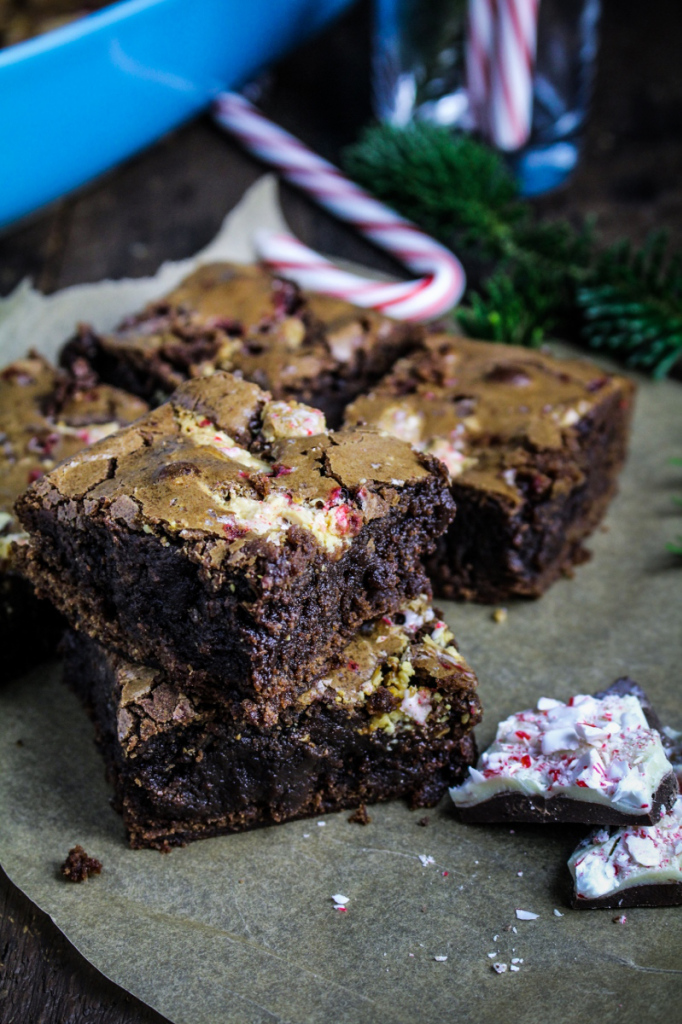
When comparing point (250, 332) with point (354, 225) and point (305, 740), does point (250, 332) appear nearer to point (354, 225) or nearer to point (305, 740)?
point (354, 225)

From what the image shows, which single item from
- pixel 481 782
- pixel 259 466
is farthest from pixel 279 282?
pixel 481 782

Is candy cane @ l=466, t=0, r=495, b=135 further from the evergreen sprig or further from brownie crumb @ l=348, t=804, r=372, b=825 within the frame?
brownie crumb @ l=348, t=804, r=372, b=825

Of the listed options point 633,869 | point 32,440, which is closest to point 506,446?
point 633,869

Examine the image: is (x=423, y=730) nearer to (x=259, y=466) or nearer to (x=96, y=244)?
(x=259, y=466)


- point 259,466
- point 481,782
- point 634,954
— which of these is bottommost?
point 634,954

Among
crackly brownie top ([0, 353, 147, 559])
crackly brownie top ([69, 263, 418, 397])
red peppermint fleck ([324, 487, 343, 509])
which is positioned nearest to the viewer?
red peppermint fleck ([324, 487, 343, 509])

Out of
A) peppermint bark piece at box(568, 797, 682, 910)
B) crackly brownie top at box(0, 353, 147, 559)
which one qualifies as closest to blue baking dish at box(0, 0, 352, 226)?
crackly brownie top at box(0, 353, 147, 559)

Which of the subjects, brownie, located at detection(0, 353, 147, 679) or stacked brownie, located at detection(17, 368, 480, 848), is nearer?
stacked brownie, located at detection(17, 368, 480, 848)
